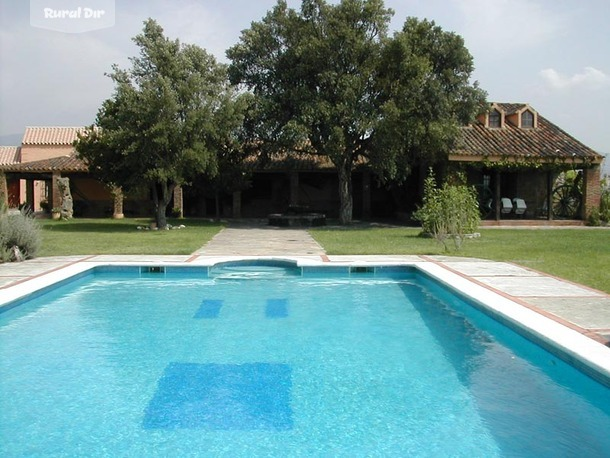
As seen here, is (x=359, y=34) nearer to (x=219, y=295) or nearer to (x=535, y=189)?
(x=535, y=189)

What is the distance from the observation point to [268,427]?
436 cm

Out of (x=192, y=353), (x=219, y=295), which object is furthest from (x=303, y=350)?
(x=219, y=295)

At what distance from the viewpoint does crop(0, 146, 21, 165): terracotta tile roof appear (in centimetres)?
3994

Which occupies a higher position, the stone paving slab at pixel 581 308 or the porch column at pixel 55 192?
the porch column at pixel 55 192

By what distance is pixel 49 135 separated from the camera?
3931cm

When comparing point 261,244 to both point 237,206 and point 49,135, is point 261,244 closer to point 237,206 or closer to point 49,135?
point 237,206

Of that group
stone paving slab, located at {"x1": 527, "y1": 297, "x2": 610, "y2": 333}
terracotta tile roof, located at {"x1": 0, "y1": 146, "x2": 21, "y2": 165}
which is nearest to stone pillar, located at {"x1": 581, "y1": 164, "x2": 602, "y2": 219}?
stone paving slab, located at {"x1": 527, "y1": 297, "x2": 610, "y2": 333}

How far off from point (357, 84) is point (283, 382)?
16.7 m

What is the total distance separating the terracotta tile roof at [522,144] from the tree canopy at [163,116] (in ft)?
31.1

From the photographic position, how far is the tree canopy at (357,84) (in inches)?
799

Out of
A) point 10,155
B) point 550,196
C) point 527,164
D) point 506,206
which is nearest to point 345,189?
point 506,206

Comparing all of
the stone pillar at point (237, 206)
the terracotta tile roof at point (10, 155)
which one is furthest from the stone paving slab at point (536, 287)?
the terracotta tile roof at point (10, 155)

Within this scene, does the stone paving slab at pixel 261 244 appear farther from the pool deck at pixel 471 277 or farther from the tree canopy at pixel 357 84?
the tree canopy at pixel 357 84

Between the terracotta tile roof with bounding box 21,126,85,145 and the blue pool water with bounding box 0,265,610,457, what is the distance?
3351cm
